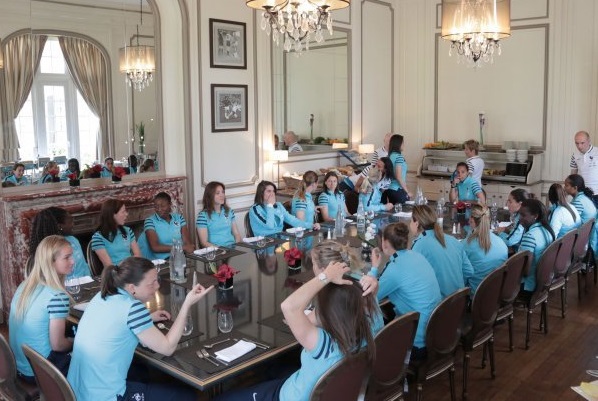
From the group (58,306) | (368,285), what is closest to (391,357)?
(368,285)

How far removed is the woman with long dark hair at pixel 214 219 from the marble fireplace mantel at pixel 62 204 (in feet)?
4.32

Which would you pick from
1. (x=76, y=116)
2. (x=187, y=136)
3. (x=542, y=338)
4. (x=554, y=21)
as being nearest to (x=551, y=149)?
(x=554, y=21)

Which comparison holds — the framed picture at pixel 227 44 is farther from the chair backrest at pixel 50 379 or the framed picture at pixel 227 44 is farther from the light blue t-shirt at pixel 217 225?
the chair backrest at pixel 50 379

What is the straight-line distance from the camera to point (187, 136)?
696cm

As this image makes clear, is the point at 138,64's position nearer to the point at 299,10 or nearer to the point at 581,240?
the point at 299,10

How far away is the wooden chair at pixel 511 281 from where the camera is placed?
164 inches

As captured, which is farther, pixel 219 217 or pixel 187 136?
pixel 187 136

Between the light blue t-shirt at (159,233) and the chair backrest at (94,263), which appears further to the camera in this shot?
the light blue t-shirt at (159,233)

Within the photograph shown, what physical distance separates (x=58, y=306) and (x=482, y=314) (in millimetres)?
2453

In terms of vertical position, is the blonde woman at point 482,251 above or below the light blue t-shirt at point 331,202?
below

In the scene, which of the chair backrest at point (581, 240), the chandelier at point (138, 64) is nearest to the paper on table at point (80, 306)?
the chandelier at point (138, 64)

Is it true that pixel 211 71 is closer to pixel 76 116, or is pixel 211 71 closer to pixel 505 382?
pixel 76 116

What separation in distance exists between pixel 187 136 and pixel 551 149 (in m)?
5.08

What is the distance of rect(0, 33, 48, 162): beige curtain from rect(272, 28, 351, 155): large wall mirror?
3.79 metres
